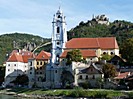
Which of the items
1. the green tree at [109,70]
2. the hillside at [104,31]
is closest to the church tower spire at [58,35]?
the green tree at [109,70]

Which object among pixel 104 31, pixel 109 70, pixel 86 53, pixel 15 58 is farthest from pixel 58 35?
pixel 104 31

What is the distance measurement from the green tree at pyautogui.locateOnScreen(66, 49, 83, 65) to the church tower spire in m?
4.61

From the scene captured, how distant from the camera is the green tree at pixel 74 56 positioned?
229ft

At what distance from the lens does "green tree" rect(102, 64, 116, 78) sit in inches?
2459

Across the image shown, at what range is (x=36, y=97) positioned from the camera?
207 feet

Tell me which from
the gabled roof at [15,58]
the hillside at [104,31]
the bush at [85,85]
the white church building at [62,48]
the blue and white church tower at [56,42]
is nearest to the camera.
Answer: the bush at [85,85]

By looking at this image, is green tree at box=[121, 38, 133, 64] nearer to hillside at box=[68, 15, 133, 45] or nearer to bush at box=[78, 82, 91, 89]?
bush at box=[78, 82, 91, 89]

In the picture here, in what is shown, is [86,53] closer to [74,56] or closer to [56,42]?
[74,56]

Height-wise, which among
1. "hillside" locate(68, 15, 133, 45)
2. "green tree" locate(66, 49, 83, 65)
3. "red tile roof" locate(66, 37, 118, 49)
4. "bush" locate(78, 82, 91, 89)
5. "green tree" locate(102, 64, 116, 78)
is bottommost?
"bush" locate(78, 82, 91, 89)

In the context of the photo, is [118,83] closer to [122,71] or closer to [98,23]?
[122,71]

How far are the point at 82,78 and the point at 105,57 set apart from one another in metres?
10.2

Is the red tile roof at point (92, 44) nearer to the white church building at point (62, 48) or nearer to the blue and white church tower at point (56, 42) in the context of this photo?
the white church building at point (62, 48)

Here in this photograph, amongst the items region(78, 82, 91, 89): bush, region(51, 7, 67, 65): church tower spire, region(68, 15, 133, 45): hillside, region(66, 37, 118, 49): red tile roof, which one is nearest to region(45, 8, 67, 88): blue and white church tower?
region(51, 7, 67, 65): church tower spire

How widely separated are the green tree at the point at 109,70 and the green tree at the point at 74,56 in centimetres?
788
